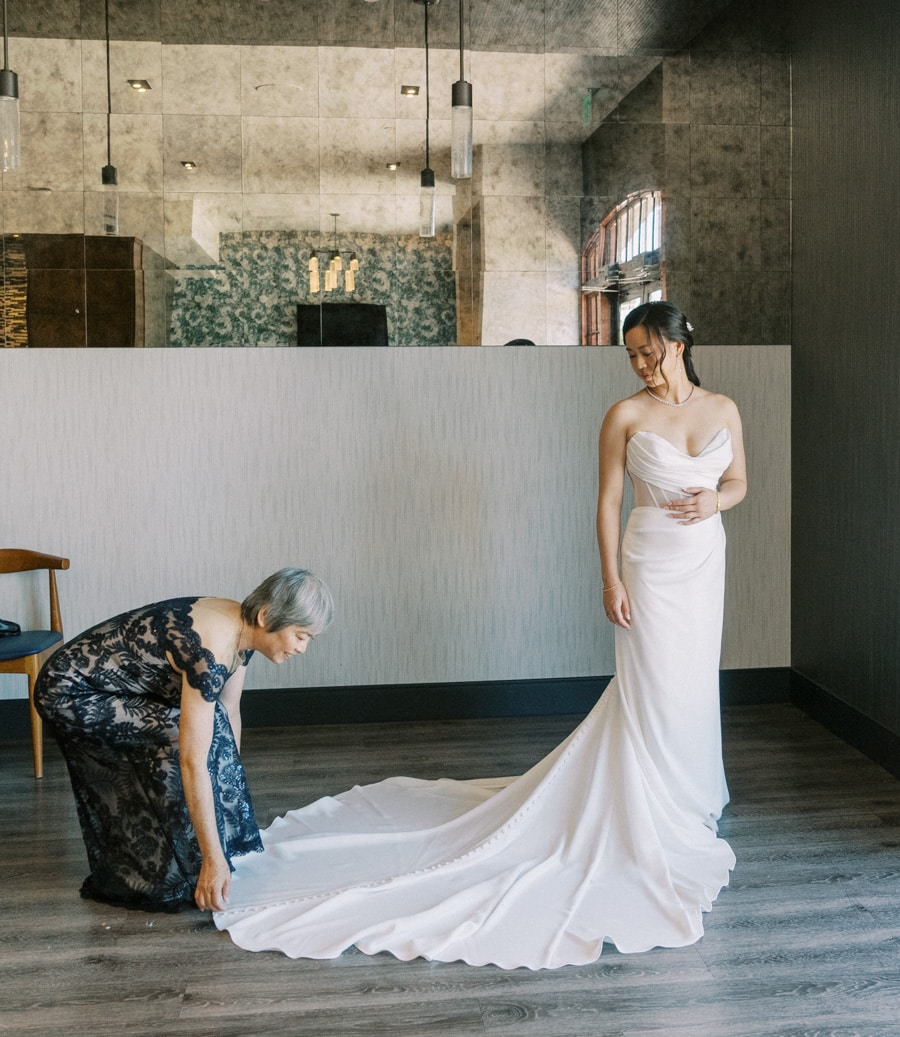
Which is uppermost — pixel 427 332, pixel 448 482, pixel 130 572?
pixel 427 332

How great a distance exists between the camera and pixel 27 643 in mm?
4039

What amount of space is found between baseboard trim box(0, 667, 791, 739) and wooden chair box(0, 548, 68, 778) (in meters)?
0.92

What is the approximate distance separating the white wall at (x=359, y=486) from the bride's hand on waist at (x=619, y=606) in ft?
4.73

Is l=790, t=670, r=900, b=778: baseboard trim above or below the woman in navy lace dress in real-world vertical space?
below

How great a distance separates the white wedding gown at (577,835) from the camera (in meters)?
2.65

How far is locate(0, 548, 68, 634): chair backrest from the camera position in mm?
4340

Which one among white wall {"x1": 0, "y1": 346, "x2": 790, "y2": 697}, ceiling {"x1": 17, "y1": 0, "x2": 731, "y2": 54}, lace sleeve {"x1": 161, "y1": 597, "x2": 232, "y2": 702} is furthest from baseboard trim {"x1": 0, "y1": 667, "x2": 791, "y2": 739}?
ceiling {"x1": 17, "y1": 0, "x2": 731, "y2": 54}

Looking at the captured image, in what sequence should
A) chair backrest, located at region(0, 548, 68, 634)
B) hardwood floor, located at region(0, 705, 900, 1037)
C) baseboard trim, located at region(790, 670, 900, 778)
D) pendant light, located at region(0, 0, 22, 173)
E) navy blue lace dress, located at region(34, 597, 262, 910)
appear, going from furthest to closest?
1. chair backrest, located at region(0, 548, 68, 634)
2. baseboard trim, located at region(790, 670, 900, 778)
3. pendant light, located at region(0, 0, 22, 173)
4. navy blue lace dress, located at region(34, 597, 262, 910)
5. hardwood floor, located at region(0, 705, 900, 1037)

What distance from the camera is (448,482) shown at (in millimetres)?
4707

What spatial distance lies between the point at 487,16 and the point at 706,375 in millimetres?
1915

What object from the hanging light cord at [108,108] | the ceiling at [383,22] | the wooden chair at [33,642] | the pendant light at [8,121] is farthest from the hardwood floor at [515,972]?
the ceiling at [383,22]

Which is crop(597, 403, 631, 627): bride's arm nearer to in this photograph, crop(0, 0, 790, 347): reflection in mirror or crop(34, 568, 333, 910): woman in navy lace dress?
crop(34, 568, 333, 910): woman in navy lace dress

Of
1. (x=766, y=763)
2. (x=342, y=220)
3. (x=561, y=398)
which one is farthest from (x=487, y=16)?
(x=766, y=763)

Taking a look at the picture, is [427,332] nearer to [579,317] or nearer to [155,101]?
[579,317]
